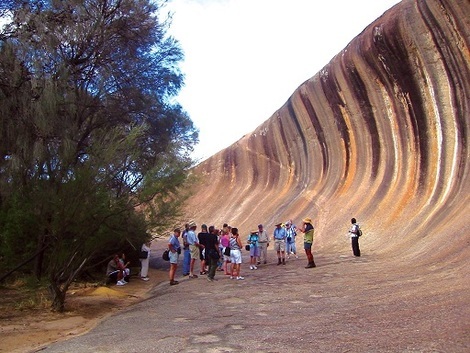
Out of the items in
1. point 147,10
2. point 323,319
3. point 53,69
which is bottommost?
point 323,319

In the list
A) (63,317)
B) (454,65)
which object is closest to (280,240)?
(63,317)

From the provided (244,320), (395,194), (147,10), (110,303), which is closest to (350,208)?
(395,194)

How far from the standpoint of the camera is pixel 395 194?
725 inches

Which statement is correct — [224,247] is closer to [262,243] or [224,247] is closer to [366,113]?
[262,243]

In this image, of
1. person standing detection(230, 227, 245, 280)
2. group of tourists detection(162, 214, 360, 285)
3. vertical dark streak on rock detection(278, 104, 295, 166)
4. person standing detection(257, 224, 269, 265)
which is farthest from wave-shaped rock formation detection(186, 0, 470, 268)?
person standing detection(230, 227, 245, 280)

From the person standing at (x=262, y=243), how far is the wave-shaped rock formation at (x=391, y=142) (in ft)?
7.53

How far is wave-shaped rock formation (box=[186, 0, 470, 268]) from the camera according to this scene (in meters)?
15.4

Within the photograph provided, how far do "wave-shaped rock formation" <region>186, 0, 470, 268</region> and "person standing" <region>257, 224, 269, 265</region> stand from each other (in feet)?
7.53

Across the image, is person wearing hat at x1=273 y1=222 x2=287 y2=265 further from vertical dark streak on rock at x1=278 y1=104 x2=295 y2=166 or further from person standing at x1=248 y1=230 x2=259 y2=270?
vertical dark streak on rock at x1=278 y1=104 x2=295 y2=166

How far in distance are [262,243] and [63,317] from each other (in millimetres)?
6915

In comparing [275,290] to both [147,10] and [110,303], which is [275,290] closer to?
[110,303]

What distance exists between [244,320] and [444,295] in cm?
280

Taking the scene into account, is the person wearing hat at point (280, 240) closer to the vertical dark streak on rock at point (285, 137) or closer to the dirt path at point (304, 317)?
the dirt path at point (304, 317)

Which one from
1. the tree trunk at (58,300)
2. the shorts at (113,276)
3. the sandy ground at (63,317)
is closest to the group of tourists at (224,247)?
the sandy ground at (63,317)
